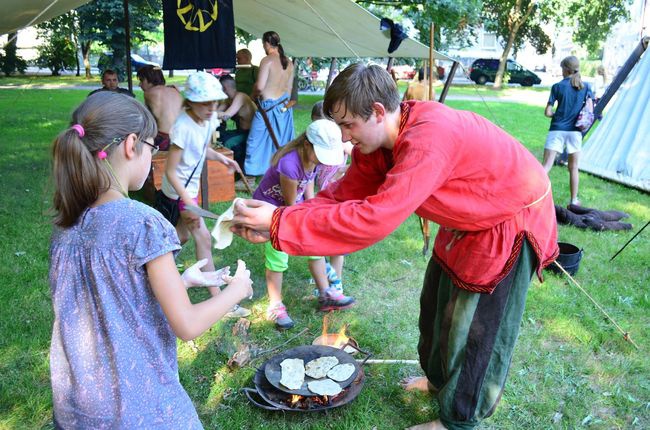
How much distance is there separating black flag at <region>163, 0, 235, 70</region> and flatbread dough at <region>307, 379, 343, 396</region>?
4.47 metres

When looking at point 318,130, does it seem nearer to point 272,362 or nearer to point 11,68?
point 272,362

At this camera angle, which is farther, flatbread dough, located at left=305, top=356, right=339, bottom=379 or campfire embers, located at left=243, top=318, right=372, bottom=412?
flatbread dough, located at left=305, top=356, right=339, bottom=379

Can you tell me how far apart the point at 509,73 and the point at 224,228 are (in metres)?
30.2

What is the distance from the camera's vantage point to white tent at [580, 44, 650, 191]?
301 inches

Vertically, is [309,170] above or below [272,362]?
above

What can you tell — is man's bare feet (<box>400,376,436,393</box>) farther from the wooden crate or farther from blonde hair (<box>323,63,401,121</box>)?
the wooden crate

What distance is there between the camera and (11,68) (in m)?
25.0

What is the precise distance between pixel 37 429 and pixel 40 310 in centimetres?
128

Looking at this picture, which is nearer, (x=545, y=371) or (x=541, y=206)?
(x=541, y=206)

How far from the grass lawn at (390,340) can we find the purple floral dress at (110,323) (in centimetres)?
27

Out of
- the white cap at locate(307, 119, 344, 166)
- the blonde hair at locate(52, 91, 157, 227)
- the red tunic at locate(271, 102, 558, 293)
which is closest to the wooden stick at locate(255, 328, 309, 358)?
the white cap at locate(307, 119, 344, 166)

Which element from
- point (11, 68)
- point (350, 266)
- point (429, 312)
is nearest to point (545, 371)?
point (429, 312)

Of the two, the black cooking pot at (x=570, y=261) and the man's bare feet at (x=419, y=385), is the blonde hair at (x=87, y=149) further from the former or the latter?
the black cooking pot at (x=570, y=261)

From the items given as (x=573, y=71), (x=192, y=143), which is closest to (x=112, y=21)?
(x=573, y=71)
